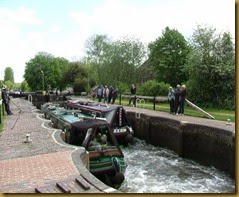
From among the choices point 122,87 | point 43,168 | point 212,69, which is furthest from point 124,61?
point 43,168

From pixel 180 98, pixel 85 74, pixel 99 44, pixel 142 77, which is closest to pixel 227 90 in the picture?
pixel 180 98

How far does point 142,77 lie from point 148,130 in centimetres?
2336

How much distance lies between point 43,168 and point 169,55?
33707mm

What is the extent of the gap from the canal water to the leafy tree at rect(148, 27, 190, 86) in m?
24.0

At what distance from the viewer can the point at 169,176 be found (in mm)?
11398

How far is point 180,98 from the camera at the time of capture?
55.6 ft

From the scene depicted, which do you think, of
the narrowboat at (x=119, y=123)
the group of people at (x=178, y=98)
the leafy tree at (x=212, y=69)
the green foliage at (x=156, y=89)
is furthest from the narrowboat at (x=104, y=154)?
the green foliage at (x=156, y=89)

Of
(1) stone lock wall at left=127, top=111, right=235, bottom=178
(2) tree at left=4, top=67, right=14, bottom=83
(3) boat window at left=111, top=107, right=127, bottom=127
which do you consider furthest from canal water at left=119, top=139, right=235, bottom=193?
(2) tree at left=4, top=67, right=14, bottom=83

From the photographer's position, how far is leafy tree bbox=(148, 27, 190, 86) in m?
38.0

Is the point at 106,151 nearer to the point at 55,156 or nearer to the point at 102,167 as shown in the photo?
the point at 102,167

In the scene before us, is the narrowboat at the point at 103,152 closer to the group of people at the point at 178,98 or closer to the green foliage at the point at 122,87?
the group of people at the point at 178,98

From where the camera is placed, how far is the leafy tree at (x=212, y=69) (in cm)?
1992

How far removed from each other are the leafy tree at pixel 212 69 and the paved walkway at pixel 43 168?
11.7 meters

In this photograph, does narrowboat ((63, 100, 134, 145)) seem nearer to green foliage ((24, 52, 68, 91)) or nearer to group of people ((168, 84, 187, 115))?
group of people ((168, 84, 187, 115))
